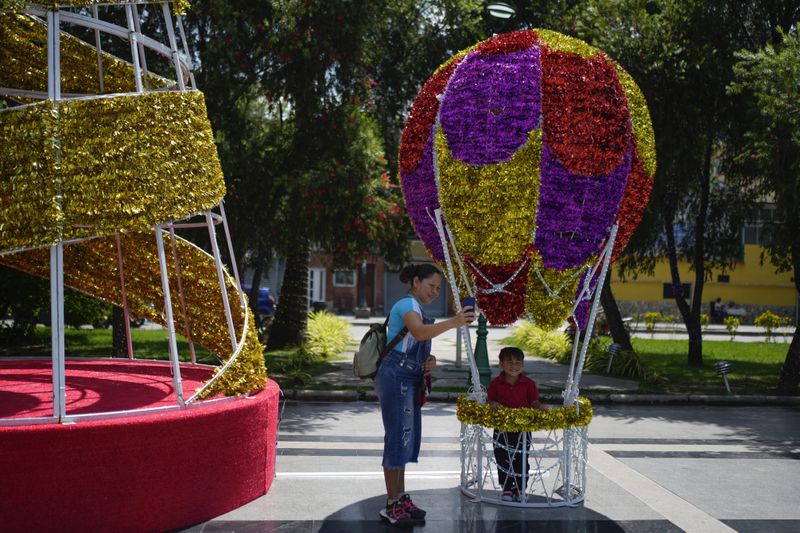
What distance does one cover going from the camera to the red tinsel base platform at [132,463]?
5.10 metres

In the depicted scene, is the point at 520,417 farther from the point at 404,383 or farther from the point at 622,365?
the point at 622,365

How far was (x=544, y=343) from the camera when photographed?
2323 centimetres

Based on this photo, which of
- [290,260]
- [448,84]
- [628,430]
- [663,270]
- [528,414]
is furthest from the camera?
[663,270]

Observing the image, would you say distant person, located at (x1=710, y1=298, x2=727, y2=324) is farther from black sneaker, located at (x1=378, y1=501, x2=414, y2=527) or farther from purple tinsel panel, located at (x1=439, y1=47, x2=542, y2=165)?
black sneaker, located at (x1=378, y1=501, x2=414, y2=527)

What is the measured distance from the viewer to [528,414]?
20.7 ft

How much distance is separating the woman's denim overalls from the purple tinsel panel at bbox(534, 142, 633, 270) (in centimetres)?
142

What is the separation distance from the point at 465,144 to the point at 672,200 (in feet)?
50.3

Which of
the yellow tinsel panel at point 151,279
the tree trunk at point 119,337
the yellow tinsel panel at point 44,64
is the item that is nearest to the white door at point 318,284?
the tree trunk at point 119,337

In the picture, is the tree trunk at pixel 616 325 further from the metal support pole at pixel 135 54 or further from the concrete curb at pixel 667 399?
the metal support pole at pixel 135 54

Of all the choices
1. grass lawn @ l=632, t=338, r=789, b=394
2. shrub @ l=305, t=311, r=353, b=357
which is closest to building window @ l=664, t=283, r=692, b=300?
grass lawn @ l=632, t=338, r=789, b=394

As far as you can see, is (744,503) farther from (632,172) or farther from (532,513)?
(632,172)

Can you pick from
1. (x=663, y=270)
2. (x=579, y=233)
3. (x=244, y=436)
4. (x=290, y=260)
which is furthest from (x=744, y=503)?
(x=663, y=270)

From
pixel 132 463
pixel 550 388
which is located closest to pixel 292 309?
pixel 550 388

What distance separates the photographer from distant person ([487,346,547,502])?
6.54m
